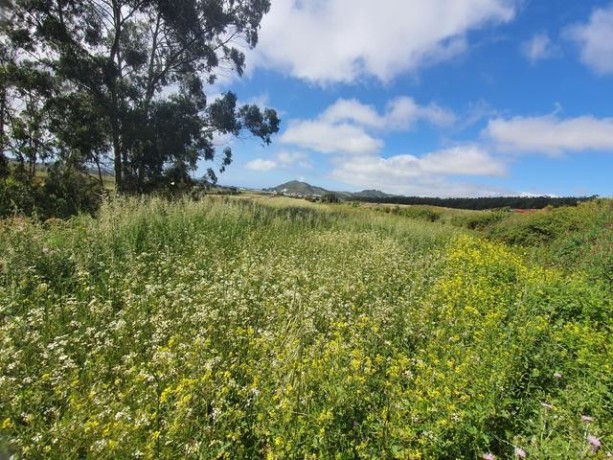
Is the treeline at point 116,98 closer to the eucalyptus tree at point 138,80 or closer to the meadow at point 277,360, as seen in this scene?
the eucalyptus tree at point 138,80

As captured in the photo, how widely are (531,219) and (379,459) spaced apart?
17.2 m

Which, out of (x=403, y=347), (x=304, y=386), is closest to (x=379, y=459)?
(x=304, y=386)

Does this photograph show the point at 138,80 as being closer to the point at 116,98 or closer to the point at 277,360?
the point at 116,98

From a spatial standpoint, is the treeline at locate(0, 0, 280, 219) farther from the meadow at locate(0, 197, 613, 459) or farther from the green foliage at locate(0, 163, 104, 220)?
the meadow at locate(0, 197, 613, 459)

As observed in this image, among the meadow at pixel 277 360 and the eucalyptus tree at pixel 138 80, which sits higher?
the eucalyptus tree at pixel 138 80

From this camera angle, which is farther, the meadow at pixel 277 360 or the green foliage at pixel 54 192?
the green foliage at pixel 54 192

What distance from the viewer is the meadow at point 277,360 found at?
209cm

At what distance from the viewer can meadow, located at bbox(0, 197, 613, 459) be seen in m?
2.09

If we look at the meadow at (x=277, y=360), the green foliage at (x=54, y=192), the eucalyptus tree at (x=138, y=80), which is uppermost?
the eucalyptus tree at (x=138, y=80)

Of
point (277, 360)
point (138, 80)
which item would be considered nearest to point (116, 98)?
point (138, 80)

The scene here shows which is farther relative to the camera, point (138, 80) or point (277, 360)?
point (138, 80)

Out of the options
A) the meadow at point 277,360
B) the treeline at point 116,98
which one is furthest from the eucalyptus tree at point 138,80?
the meadow at point 277,360

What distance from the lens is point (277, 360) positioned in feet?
8.85

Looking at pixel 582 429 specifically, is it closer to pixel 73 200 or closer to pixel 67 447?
pixel 67 447
